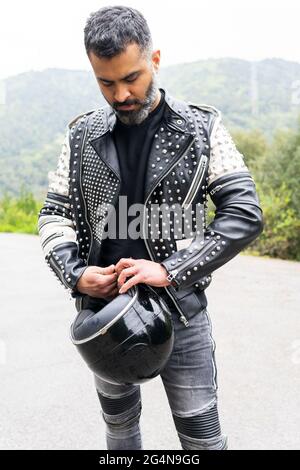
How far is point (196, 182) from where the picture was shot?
80.7 inches

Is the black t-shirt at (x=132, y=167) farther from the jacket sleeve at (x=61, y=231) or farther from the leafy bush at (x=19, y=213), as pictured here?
the leafy bush at (x=19, y=213)

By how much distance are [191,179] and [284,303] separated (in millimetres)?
5162

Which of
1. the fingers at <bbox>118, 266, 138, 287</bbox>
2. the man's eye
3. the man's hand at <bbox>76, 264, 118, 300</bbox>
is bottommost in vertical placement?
the man's hand at <bbox>76, 264, 118, 300</bbox>

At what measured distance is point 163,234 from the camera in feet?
6.84

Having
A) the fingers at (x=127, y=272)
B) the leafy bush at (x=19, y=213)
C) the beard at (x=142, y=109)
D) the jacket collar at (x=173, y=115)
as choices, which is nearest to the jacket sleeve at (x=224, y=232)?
the fingers at (x=127, y=272)

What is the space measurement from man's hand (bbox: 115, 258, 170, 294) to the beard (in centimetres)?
47

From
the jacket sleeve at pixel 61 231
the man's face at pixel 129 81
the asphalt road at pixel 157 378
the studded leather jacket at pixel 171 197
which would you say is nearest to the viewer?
the man's face at pixel 129 81

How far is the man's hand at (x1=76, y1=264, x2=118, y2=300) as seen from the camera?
1991 millimetres

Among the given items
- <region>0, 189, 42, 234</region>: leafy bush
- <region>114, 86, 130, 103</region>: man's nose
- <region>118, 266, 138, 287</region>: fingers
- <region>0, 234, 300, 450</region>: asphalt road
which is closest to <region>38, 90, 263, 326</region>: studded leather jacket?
<region>118, 266, 138, 287</region>: fingers

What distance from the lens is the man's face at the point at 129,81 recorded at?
186cm

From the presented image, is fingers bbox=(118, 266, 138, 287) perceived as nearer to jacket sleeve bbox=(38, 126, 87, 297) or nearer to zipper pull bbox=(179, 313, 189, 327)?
jacket sleeve bbox=(38, 126, 87, 297)

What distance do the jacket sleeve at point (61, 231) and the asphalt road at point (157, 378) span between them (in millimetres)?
1784

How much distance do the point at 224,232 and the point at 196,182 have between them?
0.22 m
